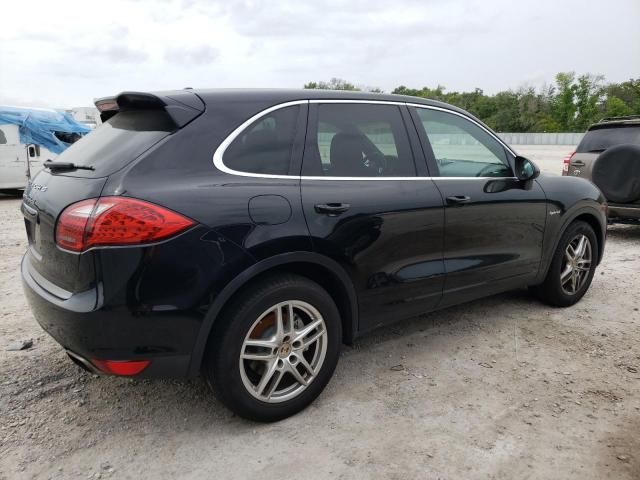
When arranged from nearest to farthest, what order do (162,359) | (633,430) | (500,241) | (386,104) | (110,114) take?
(162,359) < (633,430) < (110,114) < (386,104) < (500,241)

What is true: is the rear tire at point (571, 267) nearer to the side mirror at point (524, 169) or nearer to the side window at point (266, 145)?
the side mirror at point (524, 169)

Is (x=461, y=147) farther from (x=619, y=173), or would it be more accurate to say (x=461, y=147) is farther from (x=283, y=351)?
(x=619, y=173)

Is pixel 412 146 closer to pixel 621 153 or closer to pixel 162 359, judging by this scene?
pixel 162 359

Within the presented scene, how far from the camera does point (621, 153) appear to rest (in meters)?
6.49

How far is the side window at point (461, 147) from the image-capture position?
140 inches

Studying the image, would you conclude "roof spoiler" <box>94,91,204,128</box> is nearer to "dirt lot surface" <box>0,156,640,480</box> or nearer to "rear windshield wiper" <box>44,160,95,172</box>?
"rear windshield wiper" <box>44,160,95,172</box>

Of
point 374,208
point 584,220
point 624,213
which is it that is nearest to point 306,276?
point 374,208

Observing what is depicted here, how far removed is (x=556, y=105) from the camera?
2810 inches

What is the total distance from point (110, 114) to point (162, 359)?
148 centimetres

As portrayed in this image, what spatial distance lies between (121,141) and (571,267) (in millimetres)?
3789

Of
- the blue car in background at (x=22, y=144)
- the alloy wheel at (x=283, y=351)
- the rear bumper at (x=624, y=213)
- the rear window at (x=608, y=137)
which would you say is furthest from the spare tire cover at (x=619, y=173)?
the blue car in background at (x=22, y=144)

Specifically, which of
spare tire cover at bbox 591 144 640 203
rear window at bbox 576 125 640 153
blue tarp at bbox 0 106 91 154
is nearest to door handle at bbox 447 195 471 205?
spare tire cover at bbox 591 144 640 203

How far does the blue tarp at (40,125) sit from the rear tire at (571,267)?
12.3 m

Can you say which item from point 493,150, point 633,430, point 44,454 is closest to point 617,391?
point 633,430
